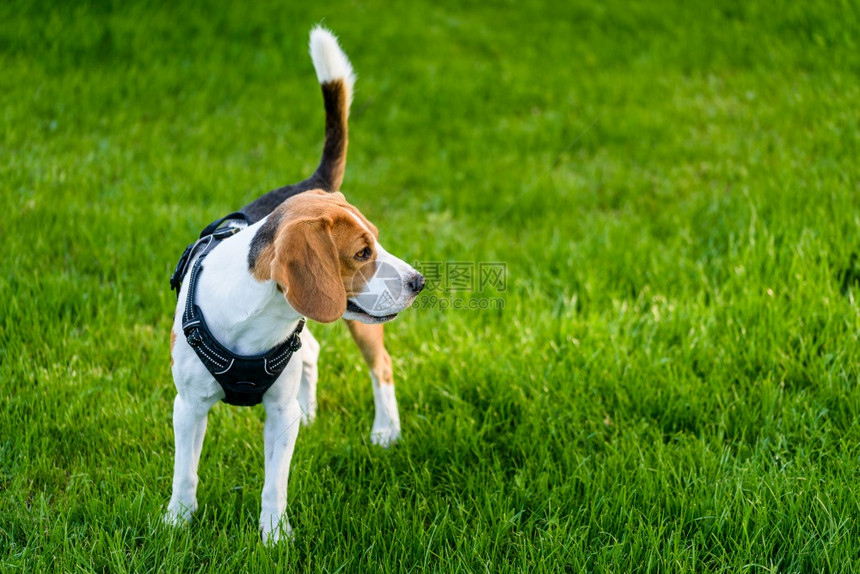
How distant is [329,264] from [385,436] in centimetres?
138

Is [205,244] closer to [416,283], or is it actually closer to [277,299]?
[277,299]

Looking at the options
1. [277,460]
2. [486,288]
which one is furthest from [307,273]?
[486,288]

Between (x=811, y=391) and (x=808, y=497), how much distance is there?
87cm

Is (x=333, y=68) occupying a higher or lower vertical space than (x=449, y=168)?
higher

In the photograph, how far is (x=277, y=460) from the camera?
299 cm

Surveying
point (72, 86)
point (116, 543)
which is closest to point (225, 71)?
point (72, 86)

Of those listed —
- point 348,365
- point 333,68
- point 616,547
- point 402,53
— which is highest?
point 333,68

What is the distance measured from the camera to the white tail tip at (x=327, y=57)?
354cm

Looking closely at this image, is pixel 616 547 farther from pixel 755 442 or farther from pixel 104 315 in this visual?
pixel 104 315

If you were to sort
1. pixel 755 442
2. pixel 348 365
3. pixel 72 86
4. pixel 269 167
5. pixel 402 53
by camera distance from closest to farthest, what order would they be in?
pixel 755 442
pixel 348 365
pixel 269 167
pixel 72 86
pixel 402 53

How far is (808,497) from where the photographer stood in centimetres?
305

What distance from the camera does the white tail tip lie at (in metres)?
3.54

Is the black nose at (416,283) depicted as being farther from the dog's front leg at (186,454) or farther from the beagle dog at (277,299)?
the dog's front leg at (186,454)

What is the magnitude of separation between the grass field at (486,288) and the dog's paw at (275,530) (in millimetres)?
66
